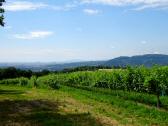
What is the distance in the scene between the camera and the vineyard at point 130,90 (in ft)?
78.9

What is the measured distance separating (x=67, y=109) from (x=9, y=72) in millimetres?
60588

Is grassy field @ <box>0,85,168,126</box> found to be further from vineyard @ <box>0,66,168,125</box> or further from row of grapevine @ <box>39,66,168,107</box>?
row of grapevine @ <box>39,66,168,107</box>

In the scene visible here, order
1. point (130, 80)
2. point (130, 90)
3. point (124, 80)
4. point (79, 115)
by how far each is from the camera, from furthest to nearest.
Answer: point (124, 80) → point (130, 90) → point (130, 80) → point (79, 115)

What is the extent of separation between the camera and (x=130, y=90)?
41031 mm

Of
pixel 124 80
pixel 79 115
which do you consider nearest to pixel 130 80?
pixel 124 80

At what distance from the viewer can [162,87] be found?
Answer: 105 feet

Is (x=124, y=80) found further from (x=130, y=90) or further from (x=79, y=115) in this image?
(x=79, y=115)

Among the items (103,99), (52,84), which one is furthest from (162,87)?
(52,84)

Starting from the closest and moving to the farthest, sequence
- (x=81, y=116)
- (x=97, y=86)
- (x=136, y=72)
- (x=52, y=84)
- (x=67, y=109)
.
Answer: (x=81, y=116)
(x=67, y=109)
(x=136, y=72)
(x=97, y=86)
(x=52, y=84)

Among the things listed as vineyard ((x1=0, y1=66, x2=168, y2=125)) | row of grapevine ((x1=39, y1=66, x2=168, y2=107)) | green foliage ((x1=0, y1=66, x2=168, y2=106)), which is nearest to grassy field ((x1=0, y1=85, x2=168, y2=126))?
vineyard ((x1=0, y1=66, x2=168, y2=125))

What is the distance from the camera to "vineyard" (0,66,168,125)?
24.1 meters

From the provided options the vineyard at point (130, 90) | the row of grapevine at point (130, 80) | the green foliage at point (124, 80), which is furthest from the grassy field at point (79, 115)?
the green foliage at point (124, 80)

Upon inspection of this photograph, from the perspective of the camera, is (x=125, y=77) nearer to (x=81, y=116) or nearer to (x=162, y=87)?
(x=162, y=87)

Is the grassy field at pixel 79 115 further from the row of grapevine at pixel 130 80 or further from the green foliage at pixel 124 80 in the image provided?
the green foliage at pixel 124 80
